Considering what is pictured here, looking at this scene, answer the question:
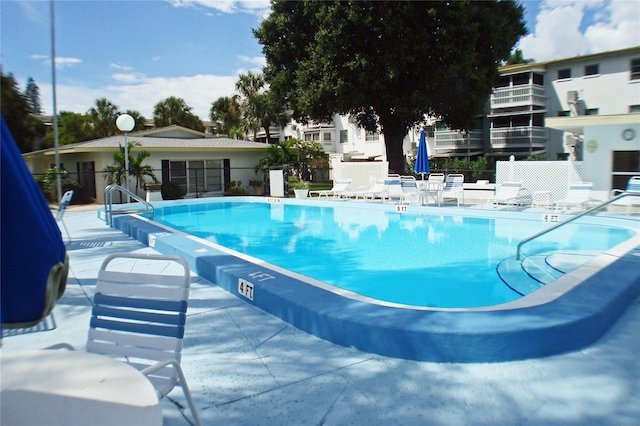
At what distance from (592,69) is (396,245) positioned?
85.3ft

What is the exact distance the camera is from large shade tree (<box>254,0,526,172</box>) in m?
19.3

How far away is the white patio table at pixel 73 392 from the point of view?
1.78 meters

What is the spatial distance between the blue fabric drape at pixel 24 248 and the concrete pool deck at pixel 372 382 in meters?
1.61

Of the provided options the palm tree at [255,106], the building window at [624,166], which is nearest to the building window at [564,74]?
the building window at [624,166]

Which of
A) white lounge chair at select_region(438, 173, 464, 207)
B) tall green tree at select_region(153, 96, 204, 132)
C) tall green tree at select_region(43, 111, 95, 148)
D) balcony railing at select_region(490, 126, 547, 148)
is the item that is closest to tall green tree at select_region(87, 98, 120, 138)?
tall green tree at select_region(43, 111, 95, 148)

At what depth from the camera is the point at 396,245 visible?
10.6 metres

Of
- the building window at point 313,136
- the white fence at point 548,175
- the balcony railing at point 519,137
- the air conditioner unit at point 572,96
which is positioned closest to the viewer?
the white fence at point 548,175

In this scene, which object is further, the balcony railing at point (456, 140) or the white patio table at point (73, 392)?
the balcony railing at point (456, 140)

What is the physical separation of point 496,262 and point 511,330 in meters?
5.16

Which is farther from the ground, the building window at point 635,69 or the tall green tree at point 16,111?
the building window at point 635,69

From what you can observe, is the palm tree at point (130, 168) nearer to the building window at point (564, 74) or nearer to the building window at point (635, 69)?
the building window at point (564, 74)

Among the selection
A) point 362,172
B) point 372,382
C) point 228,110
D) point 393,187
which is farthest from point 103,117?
point 372,382

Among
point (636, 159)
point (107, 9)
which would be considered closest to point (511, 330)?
point (636, 159)

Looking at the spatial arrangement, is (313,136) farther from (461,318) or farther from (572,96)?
(461,318)
